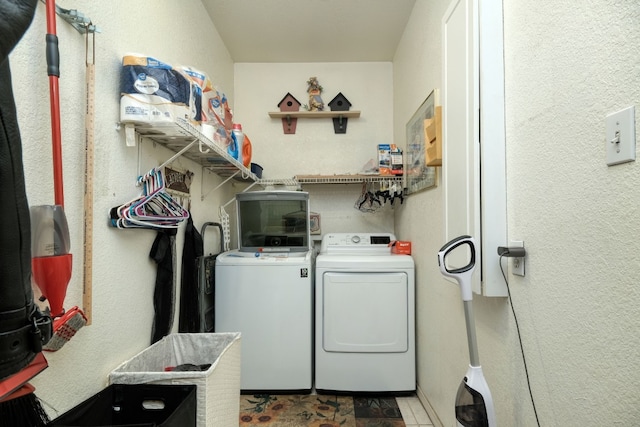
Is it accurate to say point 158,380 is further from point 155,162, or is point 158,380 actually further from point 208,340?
point 155,162

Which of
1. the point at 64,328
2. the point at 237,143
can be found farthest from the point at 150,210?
the point at 237,143

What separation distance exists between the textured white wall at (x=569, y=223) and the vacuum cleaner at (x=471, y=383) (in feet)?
0.41

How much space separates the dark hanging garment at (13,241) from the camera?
1.51 feet

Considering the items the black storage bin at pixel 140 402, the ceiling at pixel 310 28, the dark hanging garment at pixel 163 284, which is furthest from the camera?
the ceiling at pixel 310 28

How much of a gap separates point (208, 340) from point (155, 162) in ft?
3.17

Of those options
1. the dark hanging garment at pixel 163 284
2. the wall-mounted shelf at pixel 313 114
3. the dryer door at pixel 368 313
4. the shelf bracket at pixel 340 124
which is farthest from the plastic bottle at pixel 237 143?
the shelf bracket at pixel 340 124

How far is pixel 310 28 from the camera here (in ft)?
8.26

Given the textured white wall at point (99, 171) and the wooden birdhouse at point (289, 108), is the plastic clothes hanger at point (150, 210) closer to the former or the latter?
the textured white wall at point (99, 171)

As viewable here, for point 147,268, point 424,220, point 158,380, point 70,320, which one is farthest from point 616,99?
point 147,268

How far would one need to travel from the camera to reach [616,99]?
0.66 meters

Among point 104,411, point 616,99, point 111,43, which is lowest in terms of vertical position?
point 104,411

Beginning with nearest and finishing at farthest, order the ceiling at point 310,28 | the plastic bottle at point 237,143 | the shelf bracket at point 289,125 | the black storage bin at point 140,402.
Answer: the black storage bin at point 140,402, the plastic bottle at point 237,143, the ceiling at point 310,28, the shelf bracket at point 289,125

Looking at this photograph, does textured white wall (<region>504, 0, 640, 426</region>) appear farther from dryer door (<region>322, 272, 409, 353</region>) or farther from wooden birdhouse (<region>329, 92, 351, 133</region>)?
wooden birdhouse (<region>329, 92, 351, 133</region>)

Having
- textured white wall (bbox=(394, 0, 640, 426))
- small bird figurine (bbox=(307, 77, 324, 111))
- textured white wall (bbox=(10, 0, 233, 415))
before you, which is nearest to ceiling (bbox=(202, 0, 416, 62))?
small bird figurine (bbox=(307, 77, 324, 111))
